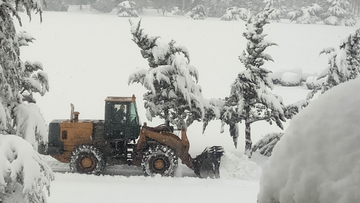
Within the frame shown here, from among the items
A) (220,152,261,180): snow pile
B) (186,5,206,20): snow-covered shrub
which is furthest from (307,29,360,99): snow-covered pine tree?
(186,5,206,20): snow-covered shrub

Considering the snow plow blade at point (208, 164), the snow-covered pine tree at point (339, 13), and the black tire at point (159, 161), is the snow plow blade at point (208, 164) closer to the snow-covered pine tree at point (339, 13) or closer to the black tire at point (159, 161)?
the black tire at point (159, 161)

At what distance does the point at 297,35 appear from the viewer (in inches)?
1158

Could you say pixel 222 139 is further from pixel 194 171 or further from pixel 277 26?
pixel 277 26

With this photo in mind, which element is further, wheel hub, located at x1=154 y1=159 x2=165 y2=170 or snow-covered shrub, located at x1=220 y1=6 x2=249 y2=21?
snow-covered shrub, located at x1=220 y1=6 x2=249 y2=21

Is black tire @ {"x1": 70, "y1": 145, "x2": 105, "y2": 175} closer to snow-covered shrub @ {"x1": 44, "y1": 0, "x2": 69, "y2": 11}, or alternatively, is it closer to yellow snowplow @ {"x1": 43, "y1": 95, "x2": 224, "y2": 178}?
yellow snowplow @ {"x1": 43, "y1": 95, "x2": 224, "y2": 178}

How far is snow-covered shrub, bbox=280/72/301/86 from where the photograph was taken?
2103 cm

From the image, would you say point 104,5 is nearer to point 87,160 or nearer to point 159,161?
point 87,160

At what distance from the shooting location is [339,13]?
2725 centimetres

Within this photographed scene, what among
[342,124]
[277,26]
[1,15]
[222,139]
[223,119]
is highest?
[277,26]

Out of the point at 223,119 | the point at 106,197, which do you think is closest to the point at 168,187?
the point at 106,197

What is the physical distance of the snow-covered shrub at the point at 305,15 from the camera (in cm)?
2907

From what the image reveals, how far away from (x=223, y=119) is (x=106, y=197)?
17.0 feet

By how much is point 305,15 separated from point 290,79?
10.7 m

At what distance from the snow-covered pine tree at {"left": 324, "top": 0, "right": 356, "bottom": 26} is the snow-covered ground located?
1.71ft
